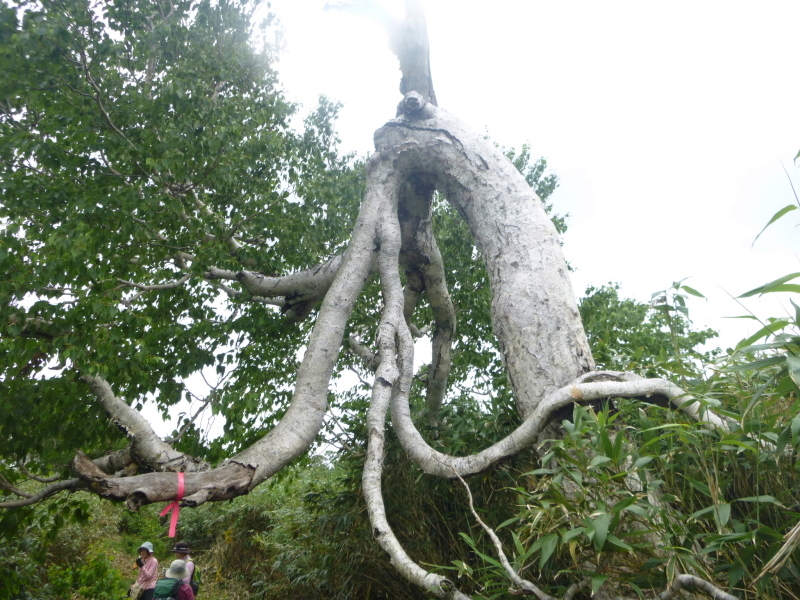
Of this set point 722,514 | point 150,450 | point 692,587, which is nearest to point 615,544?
point 692,587

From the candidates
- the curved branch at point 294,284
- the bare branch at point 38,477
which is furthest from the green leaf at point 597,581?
the curved branch at point 294,284

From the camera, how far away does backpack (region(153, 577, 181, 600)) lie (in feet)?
19.5

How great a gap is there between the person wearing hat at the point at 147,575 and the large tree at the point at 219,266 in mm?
1553

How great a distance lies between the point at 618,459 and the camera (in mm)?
1930

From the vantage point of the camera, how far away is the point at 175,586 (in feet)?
19.9

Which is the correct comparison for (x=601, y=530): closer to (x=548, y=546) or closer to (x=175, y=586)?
(x=548, y=546)

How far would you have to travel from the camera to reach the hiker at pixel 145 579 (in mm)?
6650

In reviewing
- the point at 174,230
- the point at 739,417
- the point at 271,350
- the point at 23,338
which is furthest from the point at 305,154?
the point at 739,417

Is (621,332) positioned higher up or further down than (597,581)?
higher up

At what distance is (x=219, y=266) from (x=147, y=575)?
422 centimetres

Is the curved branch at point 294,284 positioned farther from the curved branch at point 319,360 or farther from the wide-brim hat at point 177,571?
the wide-brim hat at point 177,571

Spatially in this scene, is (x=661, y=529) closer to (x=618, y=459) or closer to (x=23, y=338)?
(x=618, y=459)

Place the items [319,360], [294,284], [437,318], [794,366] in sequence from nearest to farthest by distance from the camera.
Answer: [794,366], [319,360], [294,284], [437,318]

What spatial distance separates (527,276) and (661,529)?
6.61 feet
